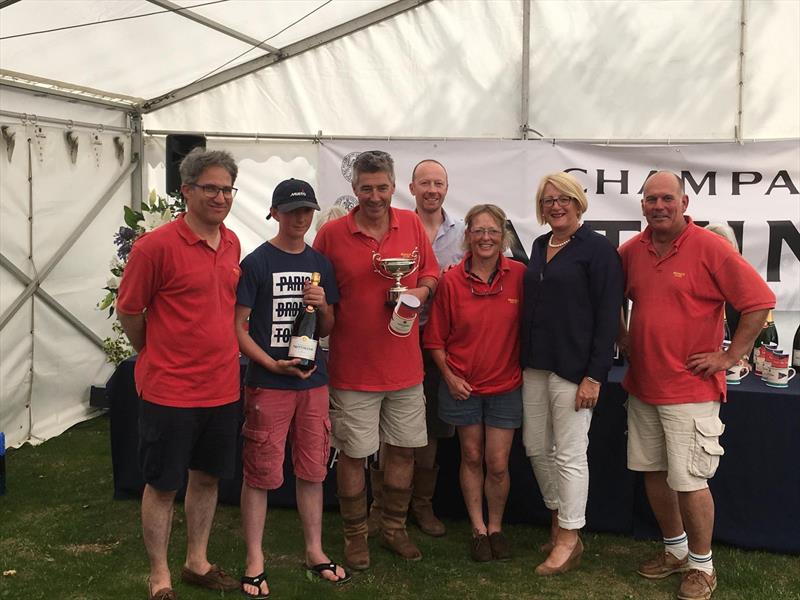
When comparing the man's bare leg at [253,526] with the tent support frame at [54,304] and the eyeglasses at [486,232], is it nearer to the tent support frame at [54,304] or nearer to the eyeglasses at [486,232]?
the eyeglasses at [486,232]

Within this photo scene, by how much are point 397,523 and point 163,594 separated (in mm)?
957

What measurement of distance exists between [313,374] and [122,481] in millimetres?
1626

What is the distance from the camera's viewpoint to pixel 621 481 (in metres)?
3.29

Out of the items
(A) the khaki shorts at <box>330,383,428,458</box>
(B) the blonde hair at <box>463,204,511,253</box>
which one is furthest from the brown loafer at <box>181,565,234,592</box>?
(B) the blonde hair at <box>463,204,511,253</box>

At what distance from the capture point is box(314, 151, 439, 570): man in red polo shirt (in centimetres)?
275

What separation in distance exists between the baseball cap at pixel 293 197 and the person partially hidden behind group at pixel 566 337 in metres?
0.85

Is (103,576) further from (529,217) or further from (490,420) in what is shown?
(529,217)

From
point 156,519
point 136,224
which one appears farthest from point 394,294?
point 136,224

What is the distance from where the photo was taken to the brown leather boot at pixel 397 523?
305 cm

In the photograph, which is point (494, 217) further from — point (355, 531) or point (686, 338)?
point (355, 531)

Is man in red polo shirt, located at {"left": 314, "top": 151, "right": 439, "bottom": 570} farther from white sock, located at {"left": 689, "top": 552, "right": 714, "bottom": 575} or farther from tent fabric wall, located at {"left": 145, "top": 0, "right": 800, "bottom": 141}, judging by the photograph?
tent fabric wall, located at {"left": 145, "top": 0, "right": 800, "bottom": 141}

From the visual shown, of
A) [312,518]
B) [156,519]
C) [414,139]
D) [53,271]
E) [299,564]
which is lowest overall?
[299,564]

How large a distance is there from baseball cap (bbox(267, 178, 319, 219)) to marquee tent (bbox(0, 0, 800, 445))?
224 cm

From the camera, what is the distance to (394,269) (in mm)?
2676
